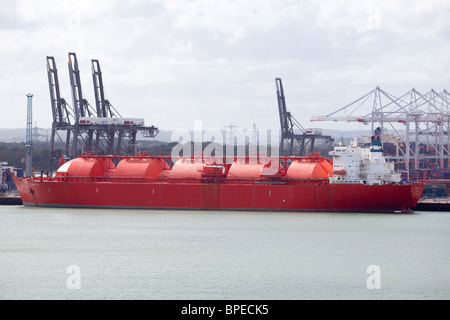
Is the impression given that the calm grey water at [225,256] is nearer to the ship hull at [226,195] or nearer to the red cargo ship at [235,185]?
the ship hull at [226,195]

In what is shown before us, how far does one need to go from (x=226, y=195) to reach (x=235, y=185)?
0.82m

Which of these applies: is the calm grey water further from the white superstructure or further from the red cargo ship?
the white superstructure

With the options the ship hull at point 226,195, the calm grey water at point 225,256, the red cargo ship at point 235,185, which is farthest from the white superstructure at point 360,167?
the calm grey water at point 225,256

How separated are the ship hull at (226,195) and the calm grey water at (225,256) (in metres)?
1.23

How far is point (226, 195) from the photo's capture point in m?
→ 45.4

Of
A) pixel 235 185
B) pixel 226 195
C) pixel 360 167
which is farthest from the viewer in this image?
pixel 226 195

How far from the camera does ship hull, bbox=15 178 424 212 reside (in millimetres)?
42719

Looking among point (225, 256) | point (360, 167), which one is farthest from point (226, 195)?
point (225, 256)

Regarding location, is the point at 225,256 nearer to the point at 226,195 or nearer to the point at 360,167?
the point at 226,195
